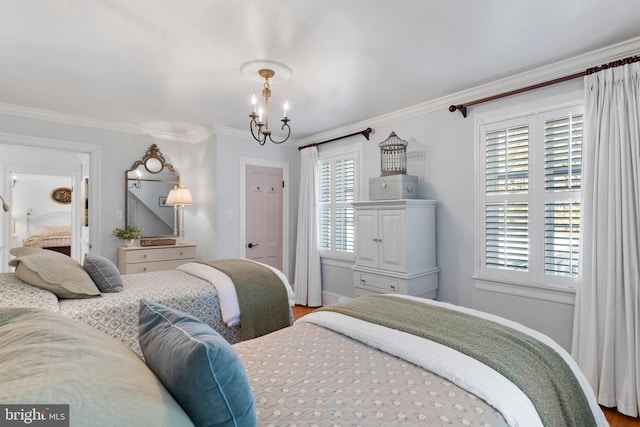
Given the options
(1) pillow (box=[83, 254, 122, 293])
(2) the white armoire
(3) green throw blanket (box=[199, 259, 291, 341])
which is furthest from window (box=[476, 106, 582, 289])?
(1) pillow (box=[83, 254, 122, 293])

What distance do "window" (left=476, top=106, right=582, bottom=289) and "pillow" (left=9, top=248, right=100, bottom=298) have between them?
3.11 metres

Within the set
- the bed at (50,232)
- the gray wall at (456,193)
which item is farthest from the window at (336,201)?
the bed at (50,232)

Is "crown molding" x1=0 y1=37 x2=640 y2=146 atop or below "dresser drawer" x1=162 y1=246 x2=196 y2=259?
atop

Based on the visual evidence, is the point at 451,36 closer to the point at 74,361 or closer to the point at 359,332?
the point at 359,332

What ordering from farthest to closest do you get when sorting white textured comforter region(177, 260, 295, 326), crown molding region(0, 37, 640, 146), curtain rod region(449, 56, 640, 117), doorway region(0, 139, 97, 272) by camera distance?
1. doorway region(0, 139, 97, 272)
2. white textured comforter region(177, 260, 295, 326)
3. crown molding region(0, 37, 640, 146)
4. curtain rod region(449, 56, 640, 117)

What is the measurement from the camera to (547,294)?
2.61 metres

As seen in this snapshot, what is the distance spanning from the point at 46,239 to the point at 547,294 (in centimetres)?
737

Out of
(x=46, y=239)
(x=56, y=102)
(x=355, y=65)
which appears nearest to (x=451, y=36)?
(x=355, y=65)

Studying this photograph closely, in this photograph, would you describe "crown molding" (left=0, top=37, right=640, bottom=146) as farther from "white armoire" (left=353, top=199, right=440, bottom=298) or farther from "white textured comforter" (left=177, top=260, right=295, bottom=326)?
"white textured comforter" (left=177, top=260, right=295, bottom=326)

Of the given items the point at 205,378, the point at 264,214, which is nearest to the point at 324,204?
the point at 264,214

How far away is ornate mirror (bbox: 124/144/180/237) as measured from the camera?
13.8ft

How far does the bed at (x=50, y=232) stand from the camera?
5786mm

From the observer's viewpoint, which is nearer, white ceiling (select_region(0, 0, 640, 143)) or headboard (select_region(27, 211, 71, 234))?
white ceiling (select_region(0, 0, 640, 143))

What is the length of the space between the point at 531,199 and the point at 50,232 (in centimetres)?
743
